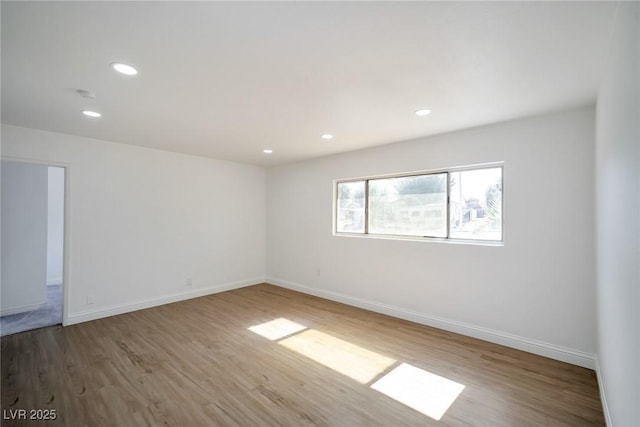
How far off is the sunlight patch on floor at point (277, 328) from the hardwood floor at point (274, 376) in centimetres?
3

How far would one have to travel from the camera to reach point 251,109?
9.03ft

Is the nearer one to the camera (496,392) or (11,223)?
(496,392)

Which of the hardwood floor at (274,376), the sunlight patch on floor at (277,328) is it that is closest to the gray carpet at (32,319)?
the hardwood floor at (274,376)

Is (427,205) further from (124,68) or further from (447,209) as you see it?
(124,68)

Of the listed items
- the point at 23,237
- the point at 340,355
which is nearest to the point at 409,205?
the point at 340,355

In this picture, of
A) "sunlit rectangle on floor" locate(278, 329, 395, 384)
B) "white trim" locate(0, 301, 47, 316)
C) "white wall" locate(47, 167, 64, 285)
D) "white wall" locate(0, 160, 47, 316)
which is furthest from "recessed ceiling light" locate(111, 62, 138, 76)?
"white wall" locate(47, 167, 64, 285)

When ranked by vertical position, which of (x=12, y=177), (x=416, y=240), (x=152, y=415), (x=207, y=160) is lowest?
(x=152, y=415)

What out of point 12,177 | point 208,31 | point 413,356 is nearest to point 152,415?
point 413,356

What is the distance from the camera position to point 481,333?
129 inches

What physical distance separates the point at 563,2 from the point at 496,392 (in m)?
2.68

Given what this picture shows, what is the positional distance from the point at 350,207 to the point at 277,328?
89.7 inches

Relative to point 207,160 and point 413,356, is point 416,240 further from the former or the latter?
point 207,160

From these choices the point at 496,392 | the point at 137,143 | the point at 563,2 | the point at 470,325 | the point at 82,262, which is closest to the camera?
the point at 563,2

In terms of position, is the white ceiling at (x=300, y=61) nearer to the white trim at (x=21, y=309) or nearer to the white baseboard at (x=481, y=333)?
the white baseboard at (x=481, y=333)
